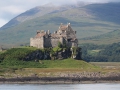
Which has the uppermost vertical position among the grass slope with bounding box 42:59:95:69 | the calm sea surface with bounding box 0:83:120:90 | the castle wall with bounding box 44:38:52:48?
the castle wall with bounding box 44:38:52:48

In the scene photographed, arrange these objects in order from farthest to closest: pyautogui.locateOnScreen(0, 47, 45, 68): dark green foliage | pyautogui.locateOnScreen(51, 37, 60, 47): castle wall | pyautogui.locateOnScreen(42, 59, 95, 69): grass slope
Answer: pyautogui.locateOnScreen(51, 37, 60, 47): castle wall
pyautogui.locateOnScreen(42, 59, 95, 69): grass slope
pyautogui.locateOnScreen(0, 47, 45, 68): dark green foliage

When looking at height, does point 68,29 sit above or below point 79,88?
above

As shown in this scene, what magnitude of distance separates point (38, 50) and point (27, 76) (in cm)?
1114

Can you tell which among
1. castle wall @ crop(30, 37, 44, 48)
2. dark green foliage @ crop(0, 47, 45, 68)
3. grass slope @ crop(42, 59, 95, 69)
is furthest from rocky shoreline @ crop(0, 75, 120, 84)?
castle wall @ crop(30, 37, 44, 48)

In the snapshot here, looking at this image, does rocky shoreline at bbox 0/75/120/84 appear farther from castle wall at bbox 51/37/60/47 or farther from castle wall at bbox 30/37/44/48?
castle wall at bbox 51/37/60/47

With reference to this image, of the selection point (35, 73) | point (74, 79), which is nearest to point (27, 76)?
point (35, 73)

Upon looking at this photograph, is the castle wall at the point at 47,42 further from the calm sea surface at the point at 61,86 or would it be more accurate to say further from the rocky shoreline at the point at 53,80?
the calm sea surface at the point at 61,86

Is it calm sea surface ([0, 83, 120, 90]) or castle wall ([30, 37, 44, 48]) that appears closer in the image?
calm sea surface ([0, 83, 120, 90])

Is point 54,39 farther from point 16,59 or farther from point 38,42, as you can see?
point 16,59

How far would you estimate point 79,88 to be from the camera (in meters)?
78.2

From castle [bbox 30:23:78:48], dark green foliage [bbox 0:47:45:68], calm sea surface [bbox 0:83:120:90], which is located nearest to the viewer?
calm sea surface [bbox 0:83:120:90]

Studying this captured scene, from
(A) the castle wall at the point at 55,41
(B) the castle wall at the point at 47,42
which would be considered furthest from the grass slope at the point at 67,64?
(B) the castle wall at the point at 47,42

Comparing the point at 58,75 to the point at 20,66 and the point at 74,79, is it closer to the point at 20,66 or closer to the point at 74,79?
the point at 74,79

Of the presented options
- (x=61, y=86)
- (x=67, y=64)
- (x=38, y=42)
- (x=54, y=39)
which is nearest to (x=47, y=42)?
(x=54, y=39)
